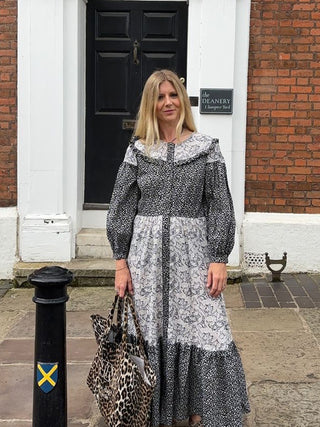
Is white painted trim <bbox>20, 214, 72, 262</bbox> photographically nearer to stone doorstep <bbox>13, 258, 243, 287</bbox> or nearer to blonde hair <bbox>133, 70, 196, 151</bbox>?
stone doorstep <bbox>13, 258, 243, 287</bbox>

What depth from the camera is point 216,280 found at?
10.4 ft

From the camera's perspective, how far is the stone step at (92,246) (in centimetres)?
678

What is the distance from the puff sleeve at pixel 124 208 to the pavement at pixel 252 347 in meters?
1.07

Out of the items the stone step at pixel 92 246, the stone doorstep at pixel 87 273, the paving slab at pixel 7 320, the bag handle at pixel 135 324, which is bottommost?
the paving slab at pixel 7 320

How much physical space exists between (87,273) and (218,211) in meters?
3.40

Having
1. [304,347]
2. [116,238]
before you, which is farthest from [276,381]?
[116,238]

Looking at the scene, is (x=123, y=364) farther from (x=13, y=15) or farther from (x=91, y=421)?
(x=13, y=15)

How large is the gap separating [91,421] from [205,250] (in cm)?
120

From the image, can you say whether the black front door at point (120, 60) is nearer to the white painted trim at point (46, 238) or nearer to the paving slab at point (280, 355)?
the white painted trim at point (46, 238)

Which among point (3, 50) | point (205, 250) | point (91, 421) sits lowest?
point (91, 421)

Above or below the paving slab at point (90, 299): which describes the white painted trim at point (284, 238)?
above

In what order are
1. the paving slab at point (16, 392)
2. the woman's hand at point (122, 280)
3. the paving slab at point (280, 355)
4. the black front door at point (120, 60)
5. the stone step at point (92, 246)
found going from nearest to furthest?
the woman's hand at point (122, 280) → the paving slab at point (16, 392) → the paving slab at point (280, 355) → the stone step at point (92, 246) → the black front door at point (120, 60)

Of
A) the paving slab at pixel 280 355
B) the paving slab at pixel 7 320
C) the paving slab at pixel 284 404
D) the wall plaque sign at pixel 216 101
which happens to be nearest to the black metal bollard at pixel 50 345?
the paving slab at pixel 284 404

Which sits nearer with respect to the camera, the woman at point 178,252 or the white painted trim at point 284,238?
the woman at point 178,252
